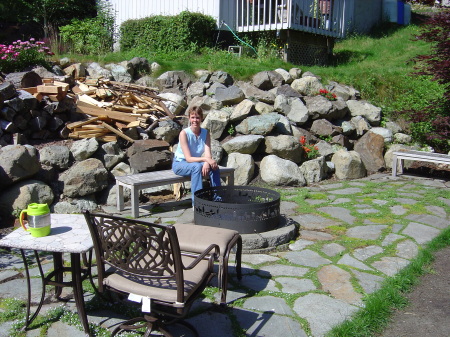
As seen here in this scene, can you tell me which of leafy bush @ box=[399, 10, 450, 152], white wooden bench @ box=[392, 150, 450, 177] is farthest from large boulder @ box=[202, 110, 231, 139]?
leafy bush @ box=[399, 10, 450, 152]

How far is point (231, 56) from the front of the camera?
1205 cm

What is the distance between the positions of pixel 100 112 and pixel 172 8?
7.22 meters

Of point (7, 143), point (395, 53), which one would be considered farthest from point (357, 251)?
point (395, 53)

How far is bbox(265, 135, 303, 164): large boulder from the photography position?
7.89 meters

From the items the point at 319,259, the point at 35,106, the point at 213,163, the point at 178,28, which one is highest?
the point at 178,28

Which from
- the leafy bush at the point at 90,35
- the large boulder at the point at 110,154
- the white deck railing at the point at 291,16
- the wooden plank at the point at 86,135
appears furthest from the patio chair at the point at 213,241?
the white deck railing at the point at 291,16

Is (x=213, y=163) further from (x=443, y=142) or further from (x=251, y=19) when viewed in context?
(x=251, y=19)

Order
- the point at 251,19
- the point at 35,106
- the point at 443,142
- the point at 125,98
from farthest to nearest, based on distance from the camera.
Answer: the point at 251,19, the point at 443,142, the point at 125,98, the point at 35,106

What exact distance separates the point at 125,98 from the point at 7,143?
2.38 meters

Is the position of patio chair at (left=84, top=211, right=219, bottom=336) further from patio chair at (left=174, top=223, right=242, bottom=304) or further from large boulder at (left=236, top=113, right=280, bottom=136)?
large boulder at (left=236, top=113, right=280, bottom=136)

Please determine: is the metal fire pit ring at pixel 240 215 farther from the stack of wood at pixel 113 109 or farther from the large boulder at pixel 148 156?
the stack of wood at pixel 113 109

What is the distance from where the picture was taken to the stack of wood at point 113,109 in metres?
7.32

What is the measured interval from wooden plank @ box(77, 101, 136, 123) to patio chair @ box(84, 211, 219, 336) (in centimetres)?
474

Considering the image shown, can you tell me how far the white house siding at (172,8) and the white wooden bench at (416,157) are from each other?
6946 mm
